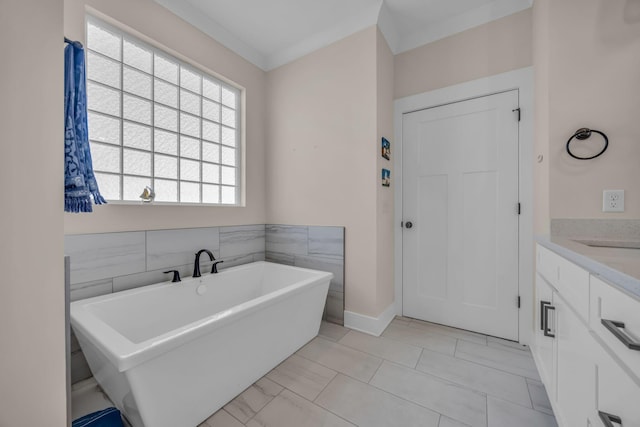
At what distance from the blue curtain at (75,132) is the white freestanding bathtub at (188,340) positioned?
1.96 feet

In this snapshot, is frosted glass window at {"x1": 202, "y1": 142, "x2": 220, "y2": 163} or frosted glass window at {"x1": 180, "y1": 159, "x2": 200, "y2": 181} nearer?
frosted glass window at {"x1": 180, "y1": 159, "x2": 200, "y2": 181}

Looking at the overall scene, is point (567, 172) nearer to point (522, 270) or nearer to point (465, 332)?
point (522, 270)

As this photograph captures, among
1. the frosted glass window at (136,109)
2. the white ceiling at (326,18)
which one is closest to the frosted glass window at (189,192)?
the frosted glass window at (136,109)

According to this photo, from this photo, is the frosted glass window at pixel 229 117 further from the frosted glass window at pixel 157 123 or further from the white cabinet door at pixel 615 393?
the white cabinet door at pixel 615 393

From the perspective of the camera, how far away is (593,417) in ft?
2.54

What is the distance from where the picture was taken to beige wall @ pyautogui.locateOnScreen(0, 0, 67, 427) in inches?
20.9

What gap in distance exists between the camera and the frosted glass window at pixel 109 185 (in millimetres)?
1796

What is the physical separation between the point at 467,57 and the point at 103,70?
2.82 metres

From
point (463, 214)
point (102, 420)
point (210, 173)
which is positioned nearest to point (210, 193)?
point (210, 173)

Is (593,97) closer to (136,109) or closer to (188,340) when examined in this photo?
(188,340)

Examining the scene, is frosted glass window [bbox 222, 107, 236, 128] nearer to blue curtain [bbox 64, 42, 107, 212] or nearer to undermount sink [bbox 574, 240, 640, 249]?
blue curtain [bbox 64, 42, 107, 212]

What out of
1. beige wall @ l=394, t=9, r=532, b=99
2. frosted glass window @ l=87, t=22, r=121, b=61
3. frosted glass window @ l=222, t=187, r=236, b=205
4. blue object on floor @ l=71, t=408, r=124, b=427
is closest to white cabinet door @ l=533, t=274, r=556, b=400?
beige wall @ l=394, t=9, r=532, b=99

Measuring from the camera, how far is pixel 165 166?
2.16m

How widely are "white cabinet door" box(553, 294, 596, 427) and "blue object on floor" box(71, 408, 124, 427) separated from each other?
1841mm
